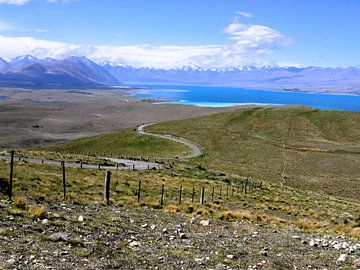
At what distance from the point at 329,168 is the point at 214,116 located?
7330 centimetres

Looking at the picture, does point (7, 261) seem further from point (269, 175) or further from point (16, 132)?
point (16, 132)

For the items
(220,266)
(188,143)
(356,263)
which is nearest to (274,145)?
(188,143)

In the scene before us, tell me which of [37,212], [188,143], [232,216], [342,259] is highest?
[37,212]

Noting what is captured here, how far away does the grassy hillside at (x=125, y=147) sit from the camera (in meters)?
92.9

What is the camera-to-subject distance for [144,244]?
13.1 m

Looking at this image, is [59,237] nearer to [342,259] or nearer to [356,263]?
[342,259]

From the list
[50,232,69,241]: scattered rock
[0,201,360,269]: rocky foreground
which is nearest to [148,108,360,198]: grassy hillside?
[0,201,360,269]: rocky foreground

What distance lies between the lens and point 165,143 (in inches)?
4008

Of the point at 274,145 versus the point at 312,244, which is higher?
A: the point at 312,244

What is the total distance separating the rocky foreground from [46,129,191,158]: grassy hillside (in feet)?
228

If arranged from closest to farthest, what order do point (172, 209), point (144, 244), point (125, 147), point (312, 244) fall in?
point (144, 244)
point (312, 244)
point (172, 209)
point (125, 147)

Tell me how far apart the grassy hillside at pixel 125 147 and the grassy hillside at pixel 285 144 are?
853 centimetres

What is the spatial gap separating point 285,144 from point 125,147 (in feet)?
134

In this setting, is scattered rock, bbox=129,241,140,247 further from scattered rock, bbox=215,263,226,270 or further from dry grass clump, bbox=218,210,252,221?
dry grass clump, bbox=218,210,252,221
